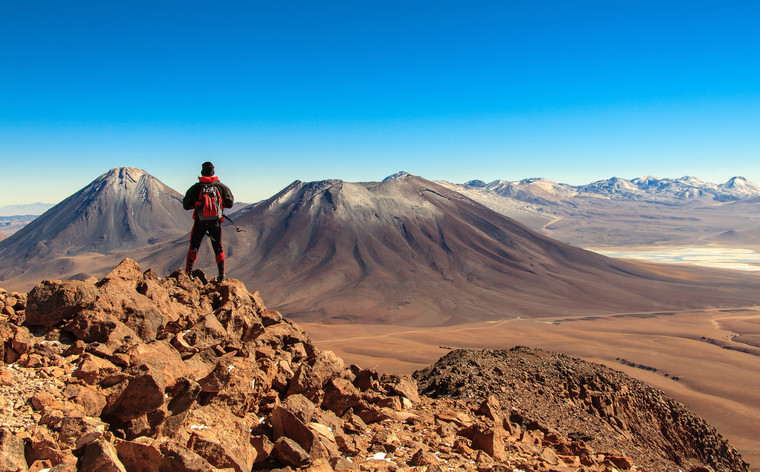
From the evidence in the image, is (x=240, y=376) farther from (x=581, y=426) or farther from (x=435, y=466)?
(x=581, y=426)

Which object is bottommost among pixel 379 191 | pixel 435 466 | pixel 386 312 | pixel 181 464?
pixel 386 312

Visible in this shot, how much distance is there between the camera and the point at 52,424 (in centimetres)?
409

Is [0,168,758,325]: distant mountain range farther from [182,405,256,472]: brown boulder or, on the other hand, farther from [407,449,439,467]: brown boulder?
[182,405,256,472]: brown boulder

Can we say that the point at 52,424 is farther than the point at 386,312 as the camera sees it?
No

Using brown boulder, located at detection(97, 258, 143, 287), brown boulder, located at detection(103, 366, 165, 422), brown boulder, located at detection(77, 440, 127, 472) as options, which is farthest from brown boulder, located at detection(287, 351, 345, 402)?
brown boulder, located at detection(97, 258, 143, 287)

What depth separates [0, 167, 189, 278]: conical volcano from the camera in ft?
407

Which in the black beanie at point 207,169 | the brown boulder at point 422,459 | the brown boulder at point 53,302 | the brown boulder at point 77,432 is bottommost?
the brown boulder at point 422,459

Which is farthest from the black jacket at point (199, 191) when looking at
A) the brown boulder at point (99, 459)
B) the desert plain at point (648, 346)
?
the desert plain at point (648, 346)

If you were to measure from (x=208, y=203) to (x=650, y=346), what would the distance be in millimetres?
46198

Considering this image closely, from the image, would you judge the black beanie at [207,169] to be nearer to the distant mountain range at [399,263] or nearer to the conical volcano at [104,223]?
the distant mountain range at [399,263]

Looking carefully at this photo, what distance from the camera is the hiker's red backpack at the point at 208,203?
341 inches

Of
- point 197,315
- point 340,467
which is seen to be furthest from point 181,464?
point 197,315

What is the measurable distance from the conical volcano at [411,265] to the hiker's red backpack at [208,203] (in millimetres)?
53708

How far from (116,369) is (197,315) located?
2564 mm
